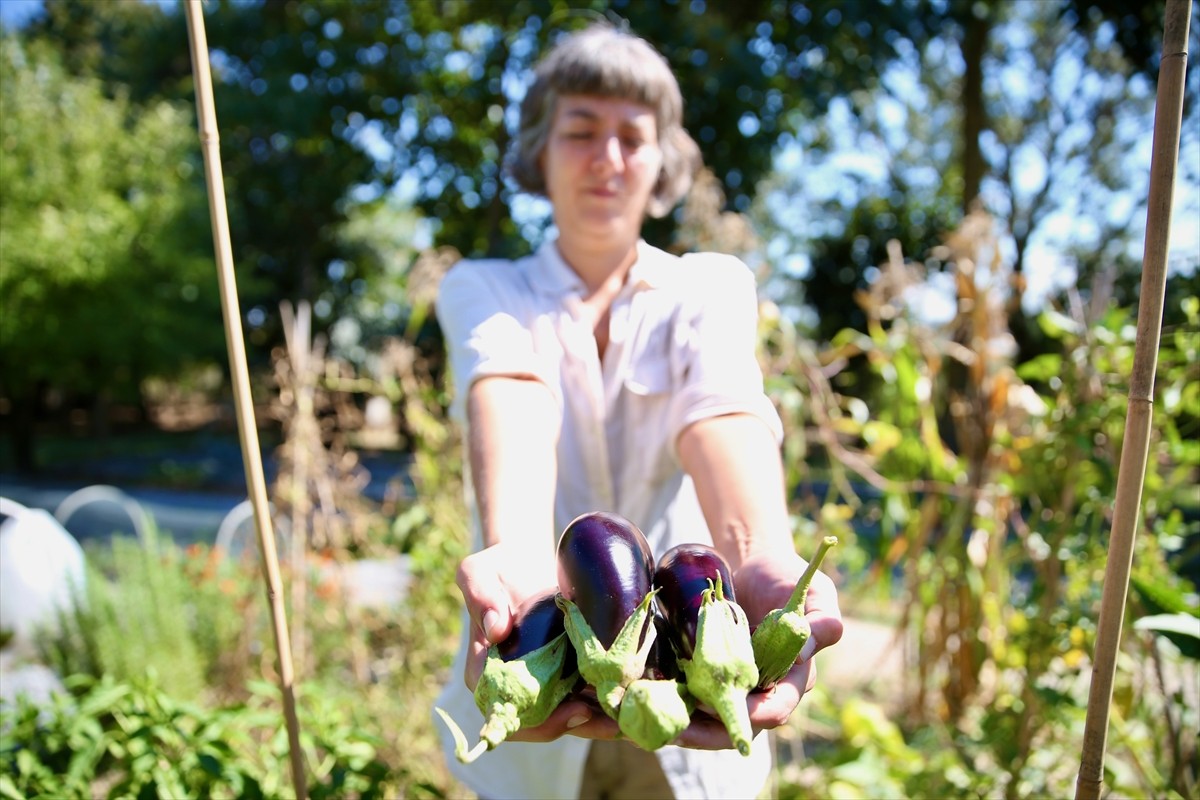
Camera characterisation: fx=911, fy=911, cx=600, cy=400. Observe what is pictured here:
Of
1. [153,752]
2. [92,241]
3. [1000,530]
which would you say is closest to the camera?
[153,752]

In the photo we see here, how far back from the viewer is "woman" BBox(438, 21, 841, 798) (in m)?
1.18

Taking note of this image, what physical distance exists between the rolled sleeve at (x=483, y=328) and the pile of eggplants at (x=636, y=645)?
0.37 meters

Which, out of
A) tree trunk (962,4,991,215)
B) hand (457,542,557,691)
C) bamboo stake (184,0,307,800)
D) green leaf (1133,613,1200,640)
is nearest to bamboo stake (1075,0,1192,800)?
green leaf (1133,613,1200,640)

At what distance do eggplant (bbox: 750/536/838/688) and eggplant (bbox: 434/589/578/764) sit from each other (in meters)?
0.18

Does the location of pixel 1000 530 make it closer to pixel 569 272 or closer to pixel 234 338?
pixel 569 272

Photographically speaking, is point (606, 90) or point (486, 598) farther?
point (606, 90)

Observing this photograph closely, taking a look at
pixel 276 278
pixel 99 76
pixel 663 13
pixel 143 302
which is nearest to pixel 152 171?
pixel 143 302

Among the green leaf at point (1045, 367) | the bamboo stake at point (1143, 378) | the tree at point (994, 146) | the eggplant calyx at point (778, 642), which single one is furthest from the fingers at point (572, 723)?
the tree at point (994, 146)

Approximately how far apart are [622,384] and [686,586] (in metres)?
0.50

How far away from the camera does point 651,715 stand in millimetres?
765

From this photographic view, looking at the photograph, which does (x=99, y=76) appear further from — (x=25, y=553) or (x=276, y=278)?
(x=25, y=553)

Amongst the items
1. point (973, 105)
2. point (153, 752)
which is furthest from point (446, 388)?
point (973, 105)

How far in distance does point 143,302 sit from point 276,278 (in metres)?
4.95

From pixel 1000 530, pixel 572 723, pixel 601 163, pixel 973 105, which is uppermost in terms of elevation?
pixel 973 105
